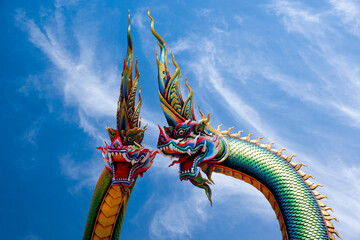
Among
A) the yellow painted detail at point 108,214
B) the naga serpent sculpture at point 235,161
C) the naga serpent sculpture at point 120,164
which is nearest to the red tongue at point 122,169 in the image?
the naga serpent sculpture at point 120,164

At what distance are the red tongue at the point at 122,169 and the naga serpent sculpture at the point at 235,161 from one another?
1191 millimetres

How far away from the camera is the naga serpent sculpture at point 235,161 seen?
30.2ft

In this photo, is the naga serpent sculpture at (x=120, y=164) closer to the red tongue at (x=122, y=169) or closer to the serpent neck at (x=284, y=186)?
the red tongue at (x=122, y=169)

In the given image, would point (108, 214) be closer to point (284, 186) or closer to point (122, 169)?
point (122, 169)

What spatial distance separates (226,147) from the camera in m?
10.0

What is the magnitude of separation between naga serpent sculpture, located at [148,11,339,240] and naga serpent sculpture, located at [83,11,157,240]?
94 centimetres

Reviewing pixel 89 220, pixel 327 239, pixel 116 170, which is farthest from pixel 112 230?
pixel 327 239

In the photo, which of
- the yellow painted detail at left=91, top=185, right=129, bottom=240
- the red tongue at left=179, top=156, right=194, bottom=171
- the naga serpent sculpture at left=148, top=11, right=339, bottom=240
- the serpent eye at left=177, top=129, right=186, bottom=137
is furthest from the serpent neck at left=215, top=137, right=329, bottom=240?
the yellow painted detail at left=91, top=185, right=129, bottom=240

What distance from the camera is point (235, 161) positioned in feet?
32.5

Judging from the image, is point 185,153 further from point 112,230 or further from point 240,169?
point 112,230

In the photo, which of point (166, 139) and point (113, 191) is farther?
point (113, 191)

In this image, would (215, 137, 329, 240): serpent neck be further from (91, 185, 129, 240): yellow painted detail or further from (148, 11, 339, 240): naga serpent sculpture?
(91, 185, 129, 240): yellow painted detail

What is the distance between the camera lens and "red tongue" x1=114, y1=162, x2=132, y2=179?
35.5ft

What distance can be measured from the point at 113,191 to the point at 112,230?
2.89 feet
